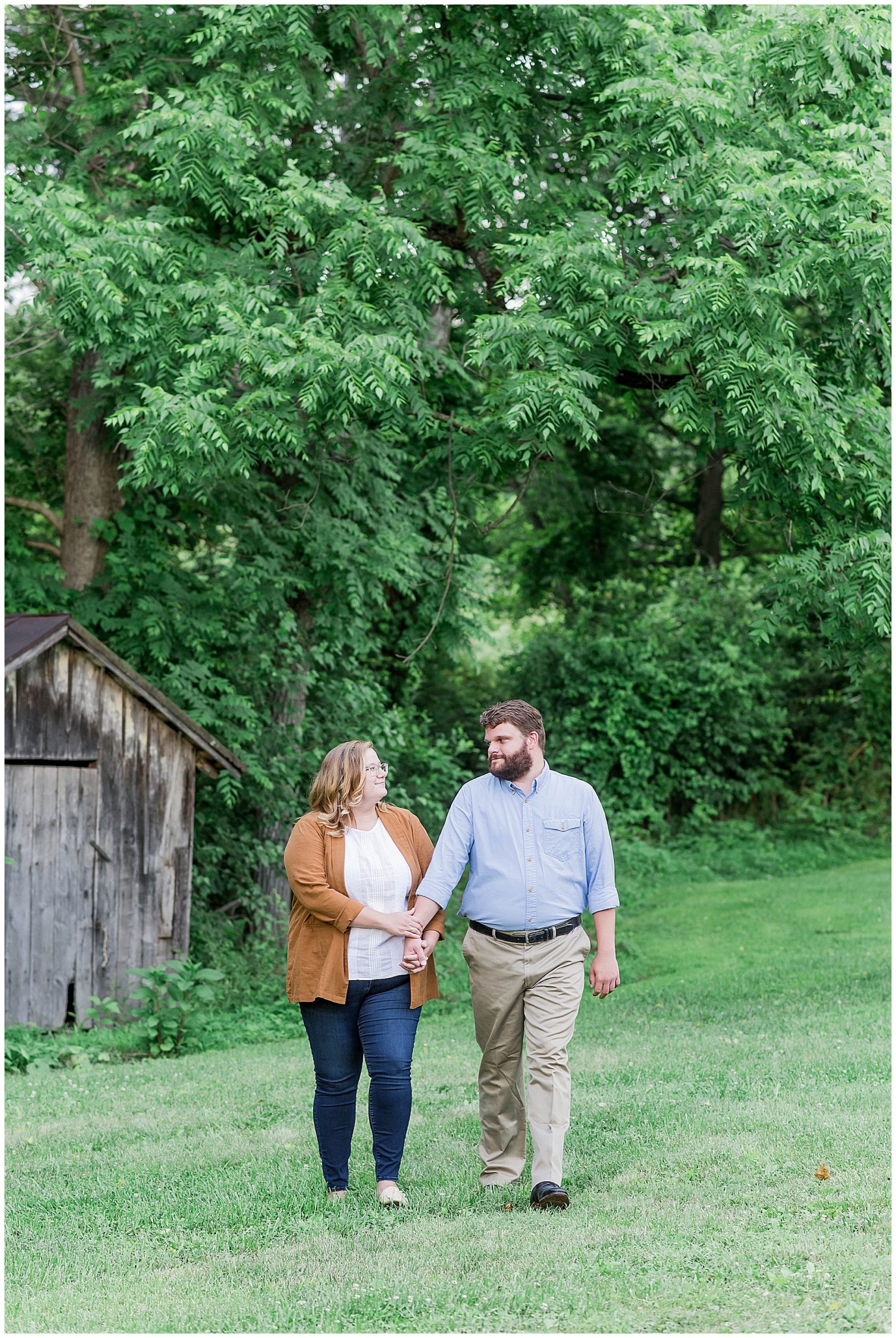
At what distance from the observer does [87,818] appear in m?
11.0

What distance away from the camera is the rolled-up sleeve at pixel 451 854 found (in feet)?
17.0

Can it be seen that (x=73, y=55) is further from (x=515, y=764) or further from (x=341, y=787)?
(x=515, y=764)

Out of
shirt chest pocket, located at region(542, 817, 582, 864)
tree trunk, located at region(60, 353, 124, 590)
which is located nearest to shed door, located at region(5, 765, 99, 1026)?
tree trunk, located at region(60, 353, 124, 590)

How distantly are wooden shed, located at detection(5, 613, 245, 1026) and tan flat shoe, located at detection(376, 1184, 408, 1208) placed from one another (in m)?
6.03

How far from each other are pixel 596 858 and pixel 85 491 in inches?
367

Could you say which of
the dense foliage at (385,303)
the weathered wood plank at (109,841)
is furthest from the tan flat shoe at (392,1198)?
the weathered wood plank at (109,841)

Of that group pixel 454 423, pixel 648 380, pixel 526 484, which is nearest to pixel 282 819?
pixel 526 484

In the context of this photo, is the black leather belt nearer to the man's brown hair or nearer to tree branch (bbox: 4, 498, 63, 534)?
the man's brown hair

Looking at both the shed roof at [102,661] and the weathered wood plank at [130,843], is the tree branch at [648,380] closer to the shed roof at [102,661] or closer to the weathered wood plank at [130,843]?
the shed roof at [102,661]

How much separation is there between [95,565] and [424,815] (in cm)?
467

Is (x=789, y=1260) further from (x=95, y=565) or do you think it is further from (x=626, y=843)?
(x=626, y=843)

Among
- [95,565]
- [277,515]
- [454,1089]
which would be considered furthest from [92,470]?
[454,1089]

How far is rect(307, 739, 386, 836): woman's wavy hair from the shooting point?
17.0 feet

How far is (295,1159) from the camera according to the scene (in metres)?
6.07
